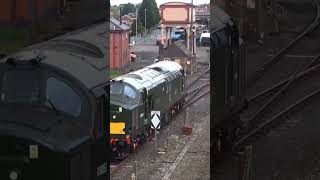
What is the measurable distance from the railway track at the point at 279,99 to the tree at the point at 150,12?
20.3 inches

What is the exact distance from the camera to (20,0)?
5.88ft

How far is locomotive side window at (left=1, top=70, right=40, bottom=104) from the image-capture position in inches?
68.9

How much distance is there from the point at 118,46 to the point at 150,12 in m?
0.21

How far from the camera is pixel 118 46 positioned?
2088mm

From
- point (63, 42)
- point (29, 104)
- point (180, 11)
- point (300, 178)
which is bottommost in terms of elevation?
point (300, 178)

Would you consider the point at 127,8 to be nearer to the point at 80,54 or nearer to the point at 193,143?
the point at 80,54

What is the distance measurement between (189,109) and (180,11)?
74 cm

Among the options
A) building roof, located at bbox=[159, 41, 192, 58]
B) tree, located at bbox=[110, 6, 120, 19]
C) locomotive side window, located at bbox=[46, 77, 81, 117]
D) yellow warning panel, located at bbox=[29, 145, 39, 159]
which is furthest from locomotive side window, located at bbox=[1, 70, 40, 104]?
building roof, located at bbox=[159, 41, 192, 58]

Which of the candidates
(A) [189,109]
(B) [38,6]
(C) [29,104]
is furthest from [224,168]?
(B) [38,6]

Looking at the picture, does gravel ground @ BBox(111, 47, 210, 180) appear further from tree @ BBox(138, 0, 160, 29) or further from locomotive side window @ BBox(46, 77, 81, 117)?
locomotive side window @ BBox(46, 77, 81, 117)

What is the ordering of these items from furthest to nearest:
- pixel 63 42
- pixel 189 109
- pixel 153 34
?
1. pixel 189 109
2. pixel 153 34
3. pixel 63 42

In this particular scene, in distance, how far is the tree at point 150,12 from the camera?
2.02m

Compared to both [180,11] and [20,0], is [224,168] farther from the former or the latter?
[20,0]

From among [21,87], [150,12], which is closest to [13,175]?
[21,87]
